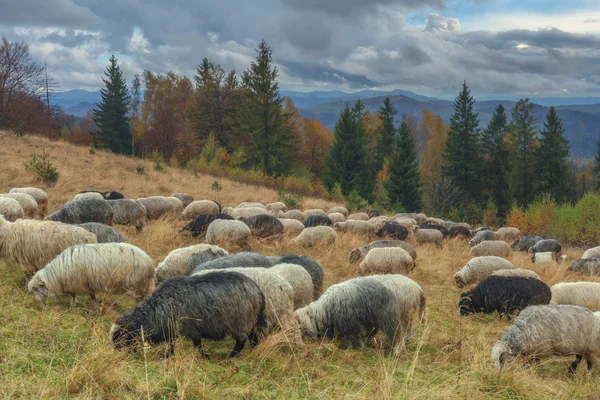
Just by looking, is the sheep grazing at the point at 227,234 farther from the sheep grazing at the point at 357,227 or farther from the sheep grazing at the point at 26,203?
the sheep grazing at the point at 357,227

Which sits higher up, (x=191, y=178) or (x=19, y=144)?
(x=19, y=144)

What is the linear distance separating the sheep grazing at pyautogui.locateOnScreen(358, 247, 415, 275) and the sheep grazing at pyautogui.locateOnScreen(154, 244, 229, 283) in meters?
3.94

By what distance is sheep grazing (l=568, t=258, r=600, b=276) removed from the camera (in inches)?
445

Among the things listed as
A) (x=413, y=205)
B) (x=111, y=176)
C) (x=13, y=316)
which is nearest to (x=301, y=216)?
(x=111, y=176)

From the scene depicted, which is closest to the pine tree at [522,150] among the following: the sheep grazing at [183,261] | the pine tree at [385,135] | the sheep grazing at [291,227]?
the pine tree at [385,135]

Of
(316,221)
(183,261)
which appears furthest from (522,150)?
(183,261)

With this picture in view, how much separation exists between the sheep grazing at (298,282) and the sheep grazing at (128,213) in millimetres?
7206

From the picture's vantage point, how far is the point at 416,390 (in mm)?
3465

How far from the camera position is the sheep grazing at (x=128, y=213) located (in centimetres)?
1173

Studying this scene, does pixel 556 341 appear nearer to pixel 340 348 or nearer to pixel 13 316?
pixel 340 348

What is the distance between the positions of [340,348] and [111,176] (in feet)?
59.7

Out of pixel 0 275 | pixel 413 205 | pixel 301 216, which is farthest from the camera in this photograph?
pixel 413 205

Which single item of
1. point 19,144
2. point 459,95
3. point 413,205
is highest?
point 459,95

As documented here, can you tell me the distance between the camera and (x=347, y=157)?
4556 cm
